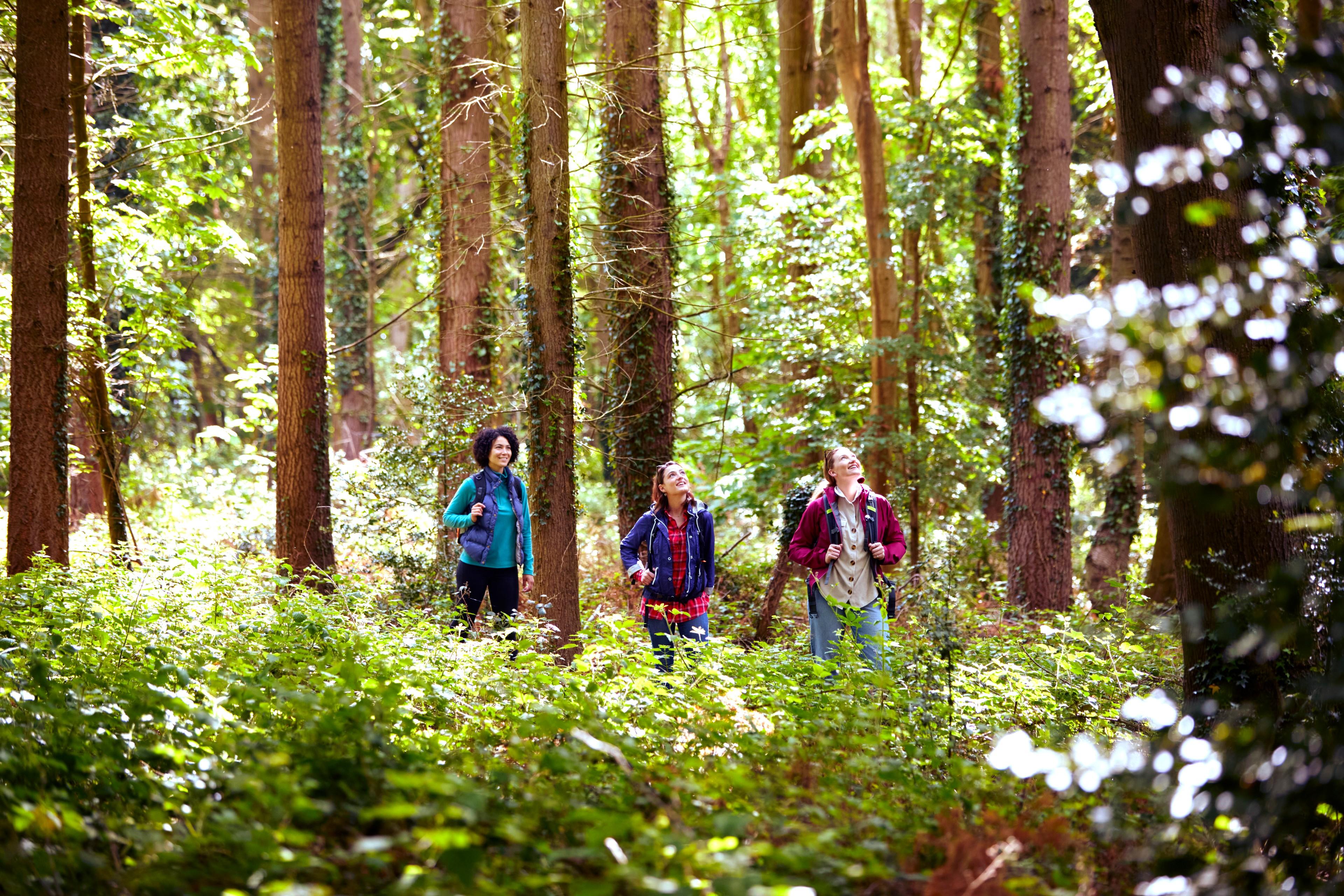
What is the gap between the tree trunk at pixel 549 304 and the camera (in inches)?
324

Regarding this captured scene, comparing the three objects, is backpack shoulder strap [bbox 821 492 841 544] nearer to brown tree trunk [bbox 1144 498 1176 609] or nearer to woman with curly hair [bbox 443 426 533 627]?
woman with curly hair [bbox 443 426 533 627]

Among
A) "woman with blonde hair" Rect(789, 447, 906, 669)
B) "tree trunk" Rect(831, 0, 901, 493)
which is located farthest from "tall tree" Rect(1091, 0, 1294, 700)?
"tree trunk" Rect(831, 0, 901, 493)

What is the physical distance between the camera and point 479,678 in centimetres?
564

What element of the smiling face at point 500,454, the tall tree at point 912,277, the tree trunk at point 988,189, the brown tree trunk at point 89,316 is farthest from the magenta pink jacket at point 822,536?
the tree trunk at point 988,189

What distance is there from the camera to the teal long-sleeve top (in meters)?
8.69

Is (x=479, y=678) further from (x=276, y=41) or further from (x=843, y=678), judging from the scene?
(x=276, y=41)

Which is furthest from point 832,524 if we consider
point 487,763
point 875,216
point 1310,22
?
point 875,216

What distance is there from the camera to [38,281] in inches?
337

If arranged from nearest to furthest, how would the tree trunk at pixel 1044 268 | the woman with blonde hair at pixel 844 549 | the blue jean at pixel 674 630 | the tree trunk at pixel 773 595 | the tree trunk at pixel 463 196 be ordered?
the woman with blonde hair at pixel 844 549
the blue jean at pixel 674 630
the tree trunk at pixel 773 595
the tree trunk at pixel 1044 268
the tree trunk at pixel 463 196

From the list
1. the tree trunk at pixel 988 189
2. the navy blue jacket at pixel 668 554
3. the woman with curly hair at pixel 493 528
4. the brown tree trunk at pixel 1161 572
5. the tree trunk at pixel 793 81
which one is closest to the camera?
the navy blue jacket at pixel 668 554

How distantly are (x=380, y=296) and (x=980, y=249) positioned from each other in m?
13.5

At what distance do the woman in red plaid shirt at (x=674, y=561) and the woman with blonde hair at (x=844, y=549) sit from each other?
754 mm

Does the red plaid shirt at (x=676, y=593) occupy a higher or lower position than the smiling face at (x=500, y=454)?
lower

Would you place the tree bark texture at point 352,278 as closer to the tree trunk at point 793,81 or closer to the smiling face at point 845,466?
the tree trunk at point 793,81
